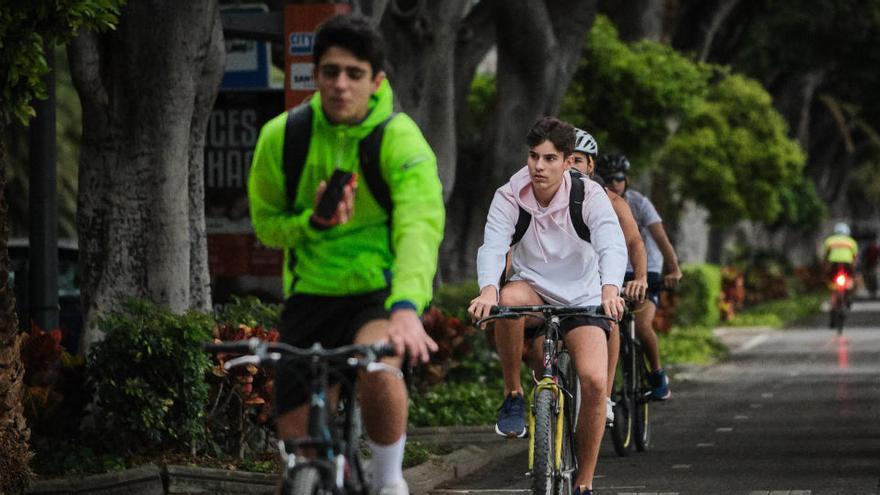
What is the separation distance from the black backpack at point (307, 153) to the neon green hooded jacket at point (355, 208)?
0.01 m

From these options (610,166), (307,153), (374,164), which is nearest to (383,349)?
(374,164)

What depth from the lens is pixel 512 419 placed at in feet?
29.2

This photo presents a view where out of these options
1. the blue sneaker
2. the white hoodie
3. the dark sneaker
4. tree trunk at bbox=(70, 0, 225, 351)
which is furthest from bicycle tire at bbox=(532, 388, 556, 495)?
the dark sneaker

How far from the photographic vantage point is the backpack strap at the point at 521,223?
880 centimetres

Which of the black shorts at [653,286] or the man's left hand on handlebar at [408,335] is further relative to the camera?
the black shorts at [653,286]

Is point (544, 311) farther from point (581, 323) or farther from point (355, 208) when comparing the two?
point (355, 208)

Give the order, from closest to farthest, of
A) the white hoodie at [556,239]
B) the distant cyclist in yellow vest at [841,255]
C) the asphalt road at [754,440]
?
the white hoodie at [556,239], the asphalt road at [754,440], the distant cyclist in yellow vest at [841,255]

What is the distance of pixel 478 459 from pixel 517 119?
840 cm

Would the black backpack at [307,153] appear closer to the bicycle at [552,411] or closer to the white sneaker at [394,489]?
the white sneaker at [394,489]

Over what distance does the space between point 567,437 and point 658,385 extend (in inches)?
167

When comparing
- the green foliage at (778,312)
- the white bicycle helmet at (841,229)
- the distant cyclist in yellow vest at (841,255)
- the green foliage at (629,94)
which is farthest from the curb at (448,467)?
the green foliage at (778,312)

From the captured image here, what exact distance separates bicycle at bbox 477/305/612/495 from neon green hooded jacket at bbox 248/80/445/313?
8.18 feet

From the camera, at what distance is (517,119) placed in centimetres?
2012

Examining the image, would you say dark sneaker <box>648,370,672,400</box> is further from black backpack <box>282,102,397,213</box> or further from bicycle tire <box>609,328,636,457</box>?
black backpack <box>282,102,397,213</box>
